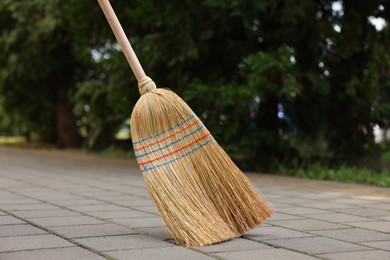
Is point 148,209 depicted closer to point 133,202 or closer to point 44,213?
point 133,202

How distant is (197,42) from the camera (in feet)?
29.3

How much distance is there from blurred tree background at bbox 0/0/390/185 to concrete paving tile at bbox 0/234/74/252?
4428 mm

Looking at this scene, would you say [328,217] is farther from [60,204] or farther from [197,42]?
[197,42]

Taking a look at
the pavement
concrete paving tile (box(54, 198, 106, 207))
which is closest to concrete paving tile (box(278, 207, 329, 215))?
the pavement

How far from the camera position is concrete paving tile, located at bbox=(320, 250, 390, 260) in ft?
11.4

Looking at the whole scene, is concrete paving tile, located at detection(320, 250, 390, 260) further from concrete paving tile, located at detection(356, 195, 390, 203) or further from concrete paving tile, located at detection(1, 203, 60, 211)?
concrete paving tile, located at detection(1, 203, 60, 211)

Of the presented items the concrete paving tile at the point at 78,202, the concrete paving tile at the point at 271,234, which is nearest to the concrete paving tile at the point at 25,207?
the concrete paving tile at the point at 78,202

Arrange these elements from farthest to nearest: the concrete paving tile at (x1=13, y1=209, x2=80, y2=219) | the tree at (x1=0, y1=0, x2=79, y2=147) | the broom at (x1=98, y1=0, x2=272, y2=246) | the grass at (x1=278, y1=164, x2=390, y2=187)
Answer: the tree at (x1=0, y1=0, x2=79, y2=147)
the grass at (x1=278, y1=164, x2=390, y2=187)
the concrete paving tile at (x1=13, y1=209, x2=80, y2=219)
the broom at (x1=98, y1=0, x2=272, y2=246)

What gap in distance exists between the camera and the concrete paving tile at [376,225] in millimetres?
4465

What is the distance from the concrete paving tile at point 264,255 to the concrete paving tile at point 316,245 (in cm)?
11

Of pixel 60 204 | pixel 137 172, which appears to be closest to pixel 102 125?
pixel 137 172

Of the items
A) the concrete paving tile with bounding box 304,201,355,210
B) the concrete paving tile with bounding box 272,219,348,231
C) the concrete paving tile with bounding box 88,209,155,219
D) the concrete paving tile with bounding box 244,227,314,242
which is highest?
the concrete paving tile with bounding box 304,201,355,210

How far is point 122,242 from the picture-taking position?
3885 mm

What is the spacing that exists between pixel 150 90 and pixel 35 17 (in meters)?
8.89
